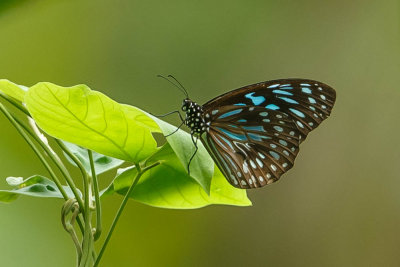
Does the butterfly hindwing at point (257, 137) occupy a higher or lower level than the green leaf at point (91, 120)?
lower

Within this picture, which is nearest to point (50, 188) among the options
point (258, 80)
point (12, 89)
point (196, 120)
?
point (12, 89)

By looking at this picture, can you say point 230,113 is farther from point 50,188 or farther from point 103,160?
point 50,188

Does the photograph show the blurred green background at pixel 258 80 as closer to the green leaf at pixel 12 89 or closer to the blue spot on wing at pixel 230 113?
the blue spot on wing at pixel 230 113

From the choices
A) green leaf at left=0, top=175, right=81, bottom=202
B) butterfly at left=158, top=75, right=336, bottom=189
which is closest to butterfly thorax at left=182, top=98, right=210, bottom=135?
butterfly at left=158, top=75, right=336, bottom=189

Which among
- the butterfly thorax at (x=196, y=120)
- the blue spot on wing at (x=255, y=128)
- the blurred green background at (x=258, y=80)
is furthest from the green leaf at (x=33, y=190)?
the blurred green background at (x=258, y=80)

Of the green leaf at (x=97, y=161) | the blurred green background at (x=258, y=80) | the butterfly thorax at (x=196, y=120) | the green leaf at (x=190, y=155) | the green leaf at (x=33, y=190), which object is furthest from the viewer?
the blurred green background at (x=258, y=80)
